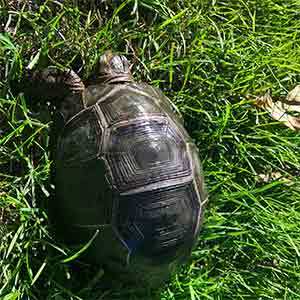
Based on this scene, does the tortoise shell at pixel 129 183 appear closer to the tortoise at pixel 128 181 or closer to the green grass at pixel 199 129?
the tortoise at pixel 128 181

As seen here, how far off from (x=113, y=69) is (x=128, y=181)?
467mm

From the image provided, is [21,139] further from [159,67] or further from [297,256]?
[297,256]

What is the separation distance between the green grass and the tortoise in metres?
0.13

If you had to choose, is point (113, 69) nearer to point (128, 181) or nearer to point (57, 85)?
point (57, 85)

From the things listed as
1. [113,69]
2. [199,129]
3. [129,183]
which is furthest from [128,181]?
[199,129]

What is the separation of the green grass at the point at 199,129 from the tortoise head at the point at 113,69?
3.4 inches

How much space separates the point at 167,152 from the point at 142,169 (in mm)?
101

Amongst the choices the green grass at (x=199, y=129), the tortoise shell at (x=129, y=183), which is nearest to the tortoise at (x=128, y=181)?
the tortoise shell at (x=129, y=183)

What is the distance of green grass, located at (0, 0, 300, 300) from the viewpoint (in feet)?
7.09

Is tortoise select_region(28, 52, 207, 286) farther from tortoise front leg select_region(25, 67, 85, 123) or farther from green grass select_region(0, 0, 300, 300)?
green grass select_region(0, 0, 300, 300)

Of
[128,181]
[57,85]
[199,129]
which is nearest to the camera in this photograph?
[128,181]

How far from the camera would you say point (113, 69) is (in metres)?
2.20

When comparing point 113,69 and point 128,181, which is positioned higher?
point 113,69

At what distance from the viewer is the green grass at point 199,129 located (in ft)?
7.09
